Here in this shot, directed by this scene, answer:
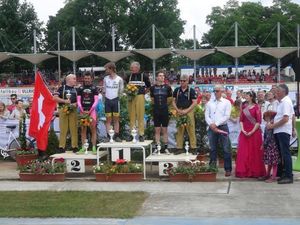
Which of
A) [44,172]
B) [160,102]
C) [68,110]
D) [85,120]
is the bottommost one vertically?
[44,172]

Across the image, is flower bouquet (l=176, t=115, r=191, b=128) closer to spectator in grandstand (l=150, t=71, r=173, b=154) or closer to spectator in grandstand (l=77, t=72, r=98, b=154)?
spectator in grandstand (l=150, t=71, r=173, b=154)

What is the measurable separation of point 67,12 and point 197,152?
80.2 meters

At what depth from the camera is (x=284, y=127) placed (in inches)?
434

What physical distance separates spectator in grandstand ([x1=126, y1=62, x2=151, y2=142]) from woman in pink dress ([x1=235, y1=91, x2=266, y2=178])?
2.62 metres

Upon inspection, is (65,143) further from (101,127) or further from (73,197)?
(73,197)

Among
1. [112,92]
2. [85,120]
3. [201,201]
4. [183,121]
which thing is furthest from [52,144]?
[201,201]

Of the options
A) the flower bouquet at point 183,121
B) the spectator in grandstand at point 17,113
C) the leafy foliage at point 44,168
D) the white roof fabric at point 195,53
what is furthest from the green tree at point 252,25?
the leafy foliage at point 44,168

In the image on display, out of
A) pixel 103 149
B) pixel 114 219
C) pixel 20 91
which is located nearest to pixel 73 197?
pixel 114 219

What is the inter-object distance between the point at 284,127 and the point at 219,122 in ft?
4.57

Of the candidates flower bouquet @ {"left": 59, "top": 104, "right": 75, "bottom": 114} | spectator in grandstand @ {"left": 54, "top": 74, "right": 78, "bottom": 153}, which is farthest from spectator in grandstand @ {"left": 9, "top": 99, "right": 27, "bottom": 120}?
flower bouquet @ {"left": 59, "top": 104, "right": 75, "bottom": 114}

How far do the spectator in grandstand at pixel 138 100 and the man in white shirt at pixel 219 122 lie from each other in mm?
2063

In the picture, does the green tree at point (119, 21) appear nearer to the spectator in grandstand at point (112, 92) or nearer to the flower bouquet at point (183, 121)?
the spectator in grandstand at point (112, 92)

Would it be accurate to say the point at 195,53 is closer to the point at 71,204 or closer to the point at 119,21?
the point at 71,204

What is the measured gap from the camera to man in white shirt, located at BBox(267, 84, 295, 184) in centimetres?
1097
